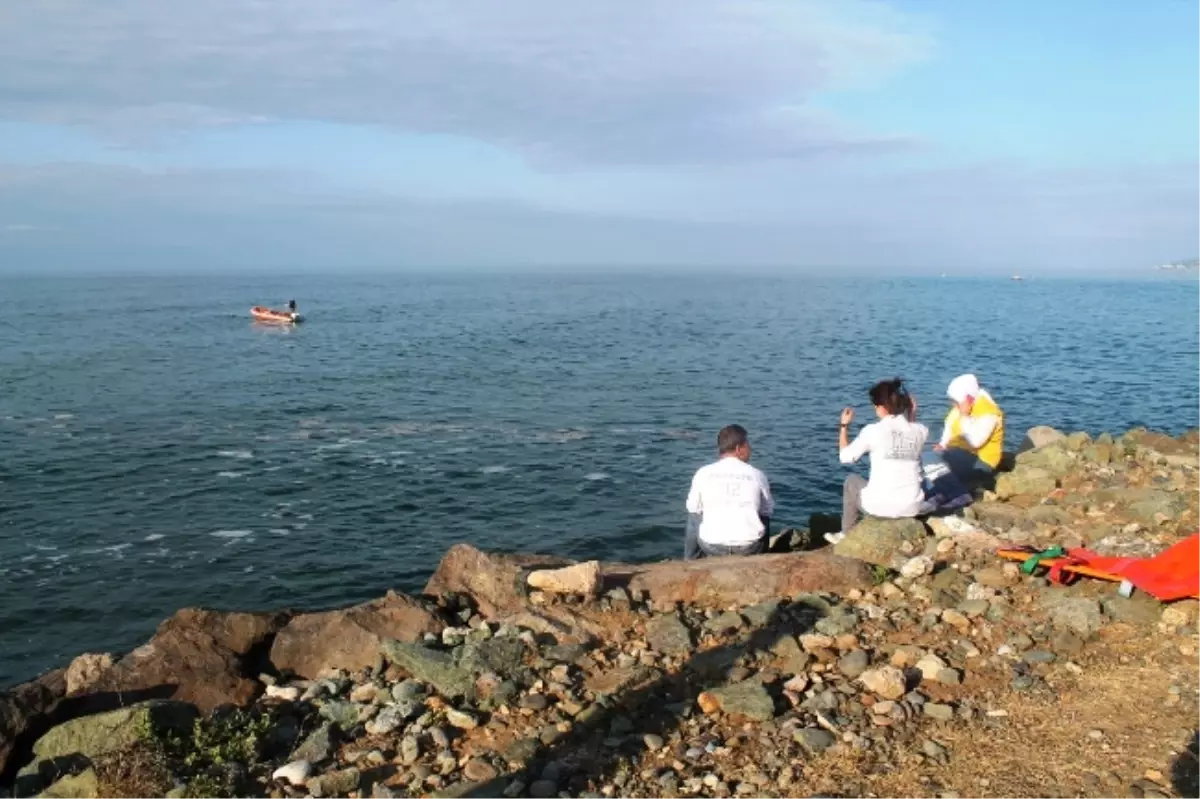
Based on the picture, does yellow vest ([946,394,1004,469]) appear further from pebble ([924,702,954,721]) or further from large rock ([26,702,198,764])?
large rock ([26,702,198,764])

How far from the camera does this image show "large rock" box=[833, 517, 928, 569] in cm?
1033

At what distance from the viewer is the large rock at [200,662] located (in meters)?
7.75

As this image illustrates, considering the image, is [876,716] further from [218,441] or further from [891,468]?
[218,441]

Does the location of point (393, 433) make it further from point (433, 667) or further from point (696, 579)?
point (433, 667)

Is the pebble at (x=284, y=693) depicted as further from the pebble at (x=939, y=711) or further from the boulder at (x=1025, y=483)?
the boulder at (x=1025, y=483)

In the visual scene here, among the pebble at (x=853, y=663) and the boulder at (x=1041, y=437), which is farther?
the boulder at (x=1041, y=437)

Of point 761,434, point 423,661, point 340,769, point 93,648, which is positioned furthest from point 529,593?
point 761,434

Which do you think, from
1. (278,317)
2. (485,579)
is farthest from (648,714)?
(278,317)

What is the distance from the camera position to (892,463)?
436 inches

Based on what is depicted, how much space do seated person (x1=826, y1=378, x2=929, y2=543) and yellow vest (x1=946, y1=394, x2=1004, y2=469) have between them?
2.74 meters

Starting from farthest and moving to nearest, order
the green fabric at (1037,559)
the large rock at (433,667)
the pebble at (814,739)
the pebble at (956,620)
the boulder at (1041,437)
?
the boulder at (1041,437) < the green fabric at (1037,559) < the pebble at (956,620) < the large rock at (433,667) < the pebble at (814,739)

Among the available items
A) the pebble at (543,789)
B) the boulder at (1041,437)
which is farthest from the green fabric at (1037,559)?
the boulder at (1041,437)

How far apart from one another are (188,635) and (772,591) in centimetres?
590

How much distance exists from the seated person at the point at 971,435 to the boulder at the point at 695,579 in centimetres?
460
